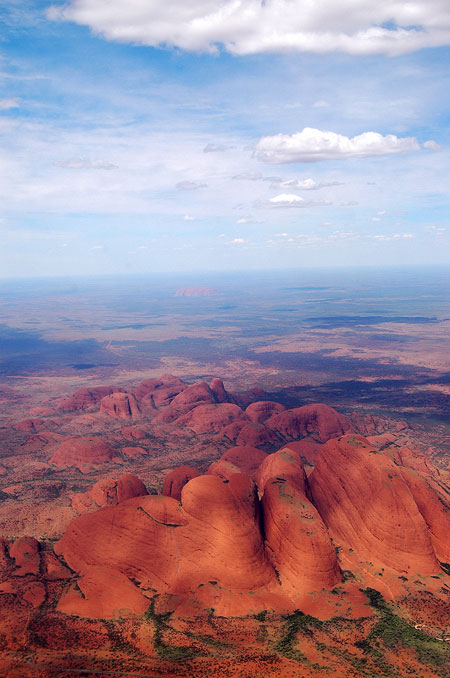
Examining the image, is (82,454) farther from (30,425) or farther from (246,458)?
(246,458)

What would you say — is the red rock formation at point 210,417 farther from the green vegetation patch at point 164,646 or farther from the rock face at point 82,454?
the green vegetation patch at point 164,646

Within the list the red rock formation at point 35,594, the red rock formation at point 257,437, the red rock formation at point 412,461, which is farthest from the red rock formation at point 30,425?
the red rock formation at point 412,461

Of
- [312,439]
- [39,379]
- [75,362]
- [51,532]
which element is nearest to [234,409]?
[312,439]

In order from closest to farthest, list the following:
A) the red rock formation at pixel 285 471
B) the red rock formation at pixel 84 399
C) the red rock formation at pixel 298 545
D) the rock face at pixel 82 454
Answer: the red rock formation at pixel 298 545, the red rock formation at pixel 285 471, the rock face at pixel 82 454, the red rock formation at pixel 84 399

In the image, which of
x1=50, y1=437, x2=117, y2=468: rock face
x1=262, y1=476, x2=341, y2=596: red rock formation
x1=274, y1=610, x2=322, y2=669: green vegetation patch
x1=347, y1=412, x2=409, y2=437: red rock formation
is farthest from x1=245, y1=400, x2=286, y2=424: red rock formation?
x1=274, y1=610, x2=322, y2=669: green vegetation patch

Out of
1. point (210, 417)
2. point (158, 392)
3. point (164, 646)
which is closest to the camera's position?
point (164, 646)

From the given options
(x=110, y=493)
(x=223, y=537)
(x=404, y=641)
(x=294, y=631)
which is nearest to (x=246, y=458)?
(x=110, y=493)
